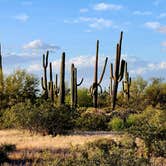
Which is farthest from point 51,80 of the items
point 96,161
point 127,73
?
point 96,161

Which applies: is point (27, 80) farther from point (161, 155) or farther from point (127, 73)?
point (161, 155)

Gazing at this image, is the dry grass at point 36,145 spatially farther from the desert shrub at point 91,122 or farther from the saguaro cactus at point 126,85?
the saguaro cactus at point 126,85

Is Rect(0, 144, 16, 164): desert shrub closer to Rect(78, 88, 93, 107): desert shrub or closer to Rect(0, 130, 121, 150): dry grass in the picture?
Rect(0, 130, 121, 150): dry grass

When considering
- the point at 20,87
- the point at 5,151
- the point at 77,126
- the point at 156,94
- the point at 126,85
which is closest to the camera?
the point at 5,151

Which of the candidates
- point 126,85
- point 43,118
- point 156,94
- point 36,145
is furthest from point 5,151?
point 156,94

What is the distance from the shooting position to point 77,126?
3203cm

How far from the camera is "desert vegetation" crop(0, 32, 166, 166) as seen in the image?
12.7 meters

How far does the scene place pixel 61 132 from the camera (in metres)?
27.2

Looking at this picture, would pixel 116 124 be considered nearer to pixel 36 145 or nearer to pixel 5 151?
pixel 36 145

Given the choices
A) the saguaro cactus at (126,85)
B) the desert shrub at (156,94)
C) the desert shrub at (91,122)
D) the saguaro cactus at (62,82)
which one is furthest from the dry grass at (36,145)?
the desert shrub at (156,94)

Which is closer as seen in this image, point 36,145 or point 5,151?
point 5,151

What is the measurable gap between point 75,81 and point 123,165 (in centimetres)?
3033

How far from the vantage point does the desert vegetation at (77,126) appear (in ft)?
41.8

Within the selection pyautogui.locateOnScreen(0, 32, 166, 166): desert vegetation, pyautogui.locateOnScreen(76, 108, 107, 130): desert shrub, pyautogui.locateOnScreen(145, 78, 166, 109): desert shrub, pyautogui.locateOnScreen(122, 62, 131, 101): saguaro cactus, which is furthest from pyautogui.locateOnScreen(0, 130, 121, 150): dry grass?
pyautogui.locateOnScreen(145, 78, 166, 109): desert shrub
